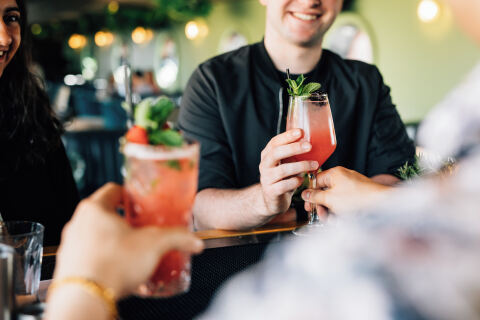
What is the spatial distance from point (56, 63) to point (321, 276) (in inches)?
777

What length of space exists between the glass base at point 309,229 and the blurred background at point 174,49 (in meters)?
1.72

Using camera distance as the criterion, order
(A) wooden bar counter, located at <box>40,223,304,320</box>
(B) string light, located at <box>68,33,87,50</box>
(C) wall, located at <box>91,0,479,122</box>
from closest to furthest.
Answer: (A) wooden bar counter, located at <box>40,223,304,320</box>, (C) wall, located at <box>91,0,479,122</box>, (B) string light, located at <box>68,33,87,50</box>

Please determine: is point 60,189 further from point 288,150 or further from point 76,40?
point 76,40

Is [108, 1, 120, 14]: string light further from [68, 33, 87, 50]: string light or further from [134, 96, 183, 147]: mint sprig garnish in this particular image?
[134, 96, 183, 147]: mint sprig garnish

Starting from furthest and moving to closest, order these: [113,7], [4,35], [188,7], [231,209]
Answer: [113,7] → [188,7] → [4,35] → [231,209]

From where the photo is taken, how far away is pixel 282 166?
1.29 m

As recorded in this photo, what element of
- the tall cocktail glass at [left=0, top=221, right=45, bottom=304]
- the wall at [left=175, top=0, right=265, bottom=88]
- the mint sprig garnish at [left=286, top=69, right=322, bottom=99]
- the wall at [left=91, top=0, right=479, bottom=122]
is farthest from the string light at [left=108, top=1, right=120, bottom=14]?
the tall cocktail glass at [left=0, top=221, right=45, bottom=304]

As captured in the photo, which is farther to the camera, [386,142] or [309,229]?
[386,142]

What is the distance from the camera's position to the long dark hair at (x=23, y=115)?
75.8 inches

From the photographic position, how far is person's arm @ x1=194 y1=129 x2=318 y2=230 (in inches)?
50.4

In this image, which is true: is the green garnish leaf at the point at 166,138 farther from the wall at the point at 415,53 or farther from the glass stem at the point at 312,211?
the wall at the point at 415,53

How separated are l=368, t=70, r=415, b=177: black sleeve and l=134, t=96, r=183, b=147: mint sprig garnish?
1.46 m

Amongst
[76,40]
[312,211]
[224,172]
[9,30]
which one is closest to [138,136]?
[312,211]

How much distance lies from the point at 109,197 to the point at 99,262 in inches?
5.4
